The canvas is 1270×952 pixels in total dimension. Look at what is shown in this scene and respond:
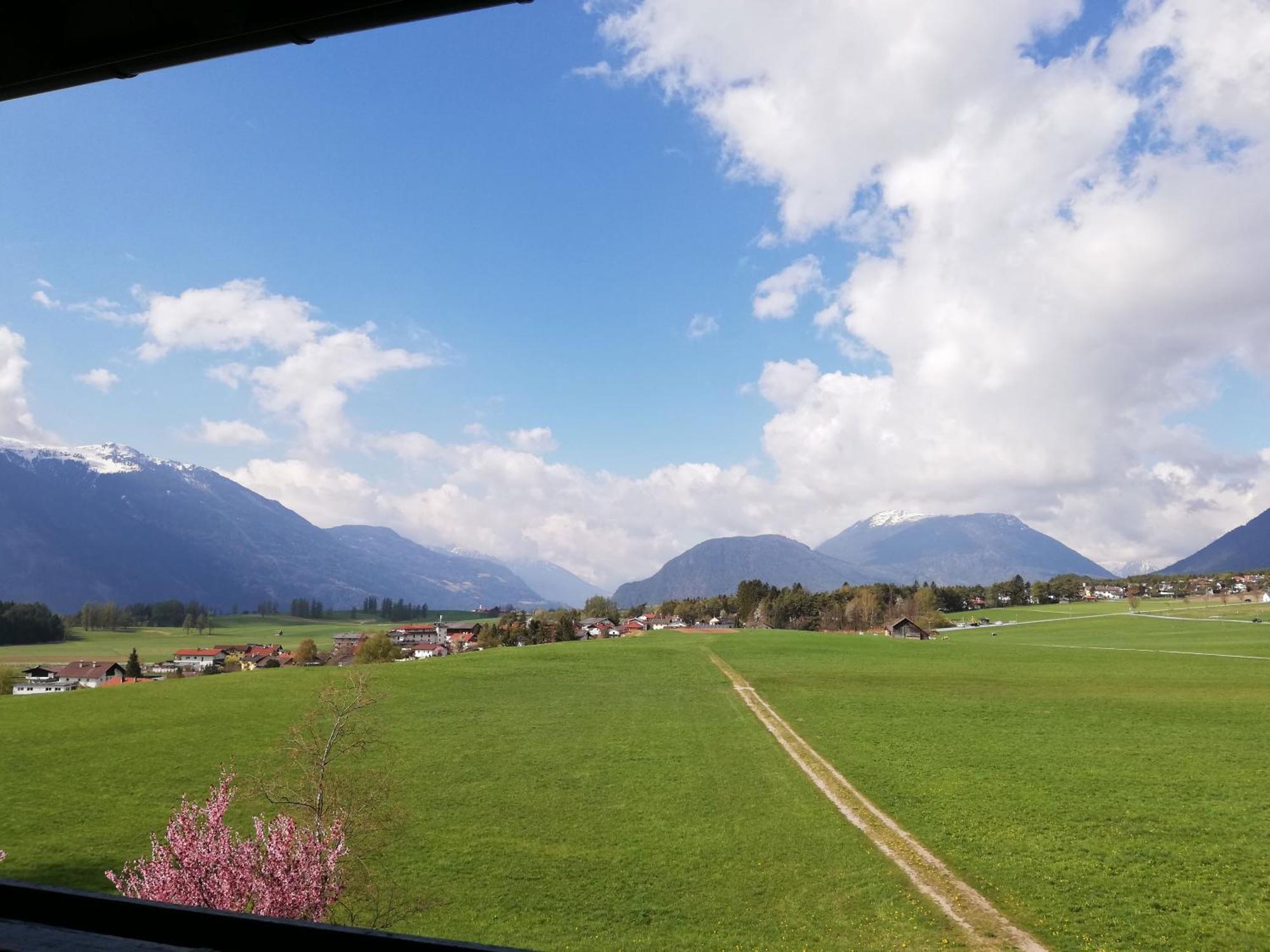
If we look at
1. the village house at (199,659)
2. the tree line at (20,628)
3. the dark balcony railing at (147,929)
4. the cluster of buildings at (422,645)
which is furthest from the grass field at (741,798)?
the tree line at (20,628)

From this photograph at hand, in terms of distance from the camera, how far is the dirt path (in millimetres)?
15945

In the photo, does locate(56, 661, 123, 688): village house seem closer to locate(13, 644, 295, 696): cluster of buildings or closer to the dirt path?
locate(13, 644, 295, 696): cluster of buildings

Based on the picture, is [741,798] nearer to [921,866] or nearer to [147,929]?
[921,866]

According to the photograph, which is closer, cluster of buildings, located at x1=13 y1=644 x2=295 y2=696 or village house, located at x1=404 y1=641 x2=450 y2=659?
cluster of buildings, located at x1=13 y1=644 x2=295 y2=696

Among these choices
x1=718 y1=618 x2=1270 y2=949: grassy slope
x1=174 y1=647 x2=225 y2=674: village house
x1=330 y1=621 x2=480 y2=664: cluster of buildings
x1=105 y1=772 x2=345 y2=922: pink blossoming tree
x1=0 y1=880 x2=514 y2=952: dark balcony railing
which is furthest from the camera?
x1=174 y1=647 x2=225 y2=674: village house

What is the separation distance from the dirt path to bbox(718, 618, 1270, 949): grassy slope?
49cm

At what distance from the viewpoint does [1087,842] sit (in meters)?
21.3

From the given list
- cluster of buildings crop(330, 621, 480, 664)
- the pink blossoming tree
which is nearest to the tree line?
cluster of buildings crop(330, 621, 480, 664)

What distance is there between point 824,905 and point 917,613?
15096 centimetres

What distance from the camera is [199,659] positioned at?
6127 inches

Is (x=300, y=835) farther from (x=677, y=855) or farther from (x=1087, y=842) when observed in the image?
(x=1087, y=842)

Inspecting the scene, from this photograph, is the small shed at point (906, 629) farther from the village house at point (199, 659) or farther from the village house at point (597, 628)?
the village house at point (199, 659)

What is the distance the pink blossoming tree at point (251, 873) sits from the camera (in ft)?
47.9

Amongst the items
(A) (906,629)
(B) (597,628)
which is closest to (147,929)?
(A) (906,629)
